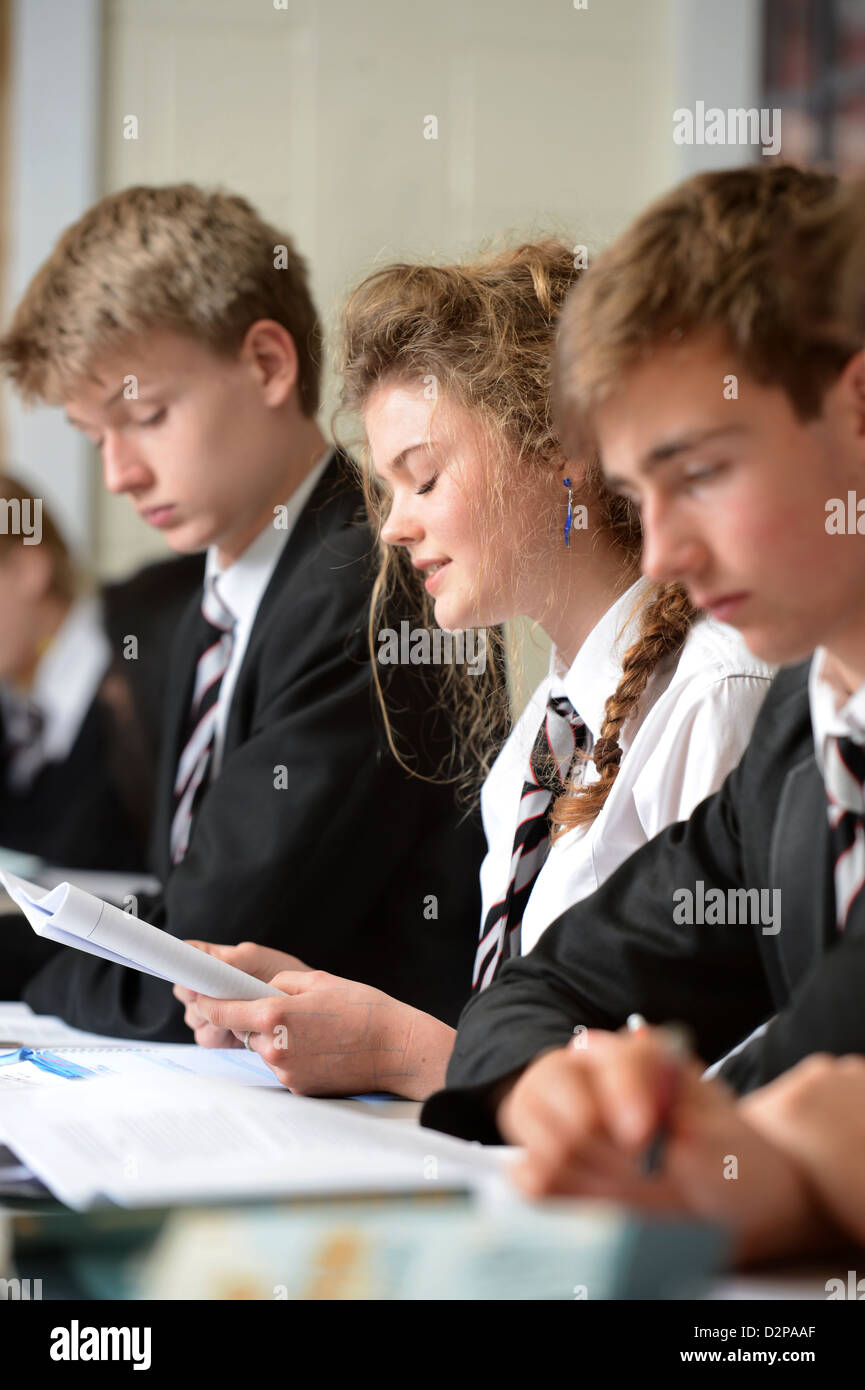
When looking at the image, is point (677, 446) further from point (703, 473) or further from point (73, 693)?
point (73, 693)

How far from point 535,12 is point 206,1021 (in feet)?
7.79

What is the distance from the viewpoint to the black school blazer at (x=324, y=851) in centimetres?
132

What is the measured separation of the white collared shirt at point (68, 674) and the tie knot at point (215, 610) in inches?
52.5

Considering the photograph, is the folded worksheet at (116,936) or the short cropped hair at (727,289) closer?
the short cropped hair at (727,289)

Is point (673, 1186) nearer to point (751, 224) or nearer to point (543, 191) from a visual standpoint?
point (751, 224)

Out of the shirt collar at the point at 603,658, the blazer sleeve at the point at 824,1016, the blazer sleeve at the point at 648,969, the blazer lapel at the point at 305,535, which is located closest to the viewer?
the blazer sleeve at the point at 824,1016

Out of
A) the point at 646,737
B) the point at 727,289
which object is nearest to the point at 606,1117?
the point at 727,289

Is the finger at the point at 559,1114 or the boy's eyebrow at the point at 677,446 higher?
the boy's eyebrow at the point at 677,446

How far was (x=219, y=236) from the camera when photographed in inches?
63.3

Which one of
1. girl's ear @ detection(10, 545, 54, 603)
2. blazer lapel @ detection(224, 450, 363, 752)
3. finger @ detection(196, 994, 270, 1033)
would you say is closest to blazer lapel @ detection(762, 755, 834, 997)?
finger @ detection(196, 994, 270, 1033)

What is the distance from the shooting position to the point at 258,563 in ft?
5.27

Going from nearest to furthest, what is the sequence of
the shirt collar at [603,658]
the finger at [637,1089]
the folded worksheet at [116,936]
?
the finger at [637,1089]
the folded worksheet at [116,936]
the shirt collar at [603,658]

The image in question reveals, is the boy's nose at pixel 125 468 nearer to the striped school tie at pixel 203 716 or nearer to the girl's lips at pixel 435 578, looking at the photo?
the striped school tie at pixel 203 716

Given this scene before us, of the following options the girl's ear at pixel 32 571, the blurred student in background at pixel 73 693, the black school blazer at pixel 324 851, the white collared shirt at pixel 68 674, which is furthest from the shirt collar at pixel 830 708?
the girl's ear at pixel 32 571
